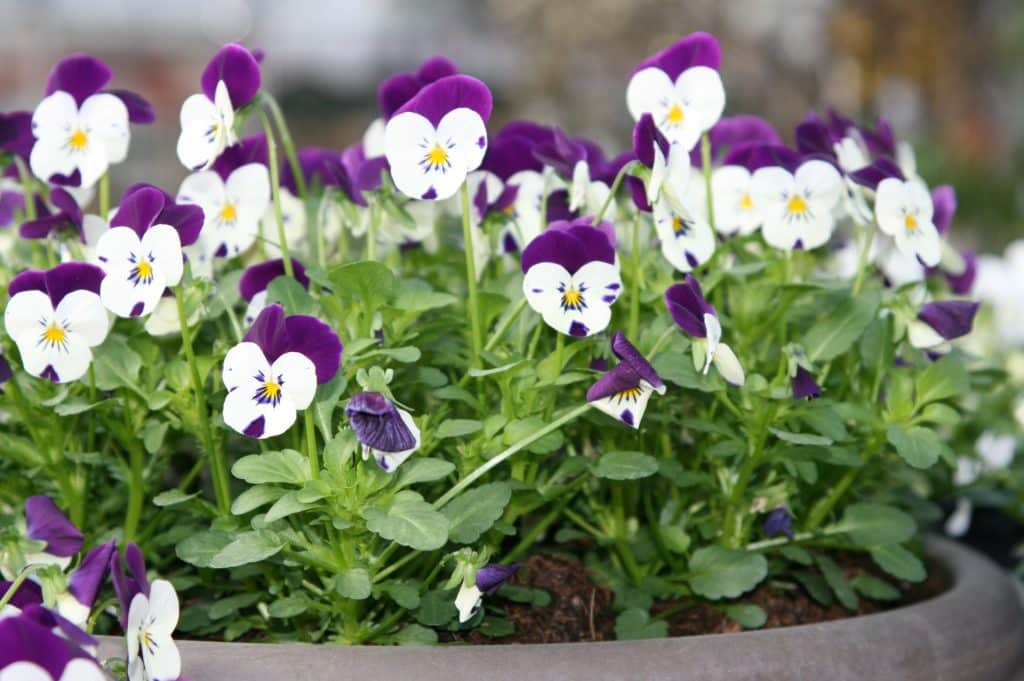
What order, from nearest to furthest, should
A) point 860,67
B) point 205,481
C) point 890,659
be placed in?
1. point 890,659
2. point 205,481
3. point 860,67

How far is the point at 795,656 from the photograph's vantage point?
908 mm

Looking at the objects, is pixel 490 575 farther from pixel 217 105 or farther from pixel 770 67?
pixel 770 67

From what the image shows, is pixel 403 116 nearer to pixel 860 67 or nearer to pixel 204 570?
pixel 204 570

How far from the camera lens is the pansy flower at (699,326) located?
2.98 ft

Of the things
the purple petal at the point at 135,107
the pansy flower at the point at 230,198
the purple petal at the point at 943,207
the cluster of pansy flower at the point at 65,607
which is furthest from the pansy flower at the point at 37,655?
the purple petal at the point at 943,207

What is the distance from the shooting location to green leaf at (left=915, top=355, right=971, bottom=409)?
3.54 ft

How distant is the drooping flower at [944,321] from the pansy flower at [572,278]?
0.31 metres

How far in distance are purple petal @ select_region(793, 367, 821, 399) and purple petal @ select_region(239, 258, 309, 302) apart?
41 centimetres

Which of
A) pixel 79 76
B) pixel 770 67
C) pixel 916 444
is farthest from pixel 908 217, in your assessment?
pixel 770 67

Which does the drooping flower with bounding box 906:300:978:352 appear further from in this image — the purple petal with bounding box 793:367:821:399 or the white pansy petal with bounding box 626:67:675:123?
the white pansy petal with bounding box 626:67:675:123

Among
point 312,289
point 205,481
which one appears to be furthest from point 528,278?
point 205,481

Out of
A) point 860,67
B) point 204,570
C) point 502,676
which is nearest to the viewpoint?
point 502,676

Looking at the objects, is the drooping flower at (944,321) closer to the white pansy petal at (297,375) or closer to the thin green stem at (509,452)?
the thin green stem at (509,452)

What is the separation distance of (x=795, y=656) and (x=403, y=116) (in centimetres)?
48
